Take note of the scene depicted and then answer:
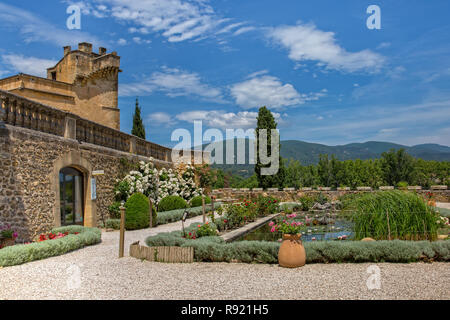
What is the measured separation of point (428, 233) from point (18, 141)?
398 inches

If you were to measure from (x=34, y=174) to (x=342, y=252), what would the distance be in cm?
784

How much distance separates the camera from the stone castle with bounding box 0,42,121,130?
67.7ft

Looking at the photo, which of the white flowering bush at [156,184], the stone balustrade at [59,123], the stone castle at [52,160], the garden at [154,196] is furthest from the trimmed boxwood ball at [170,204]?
the stone balustrade at [59,123]

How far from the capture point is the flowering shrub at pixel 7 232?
770 cm

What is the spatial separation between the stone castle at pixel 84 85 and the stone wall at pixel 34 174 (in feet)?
35.7

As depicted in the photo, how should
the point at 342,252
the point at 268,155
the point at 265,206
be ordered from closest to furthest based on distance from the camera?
the point at 342,252 < the point at 265,206 < the point at 268,155

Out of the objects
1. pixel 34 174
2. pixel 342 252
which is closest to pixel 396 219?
pixel 342 252

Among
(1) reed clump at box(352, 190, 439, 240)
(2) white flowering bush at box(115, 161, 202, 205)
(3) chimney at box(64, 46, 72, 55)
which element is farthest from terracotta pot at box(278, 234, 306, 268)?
Answer: (3) chimney at box(64, 46, 72, 55)

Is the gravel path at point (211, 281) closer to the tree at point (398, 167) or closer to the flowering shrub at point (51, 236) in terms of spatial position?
the flowering shrub at point (51, 236)

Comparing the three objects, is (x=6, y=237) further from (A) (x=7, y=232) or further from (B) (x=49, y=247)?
(B) (x=49, y=247)

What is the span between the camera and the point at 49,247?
7.62 meters

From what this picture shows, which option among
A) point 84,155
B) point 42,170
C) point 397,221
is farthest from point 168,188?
point 397,221
